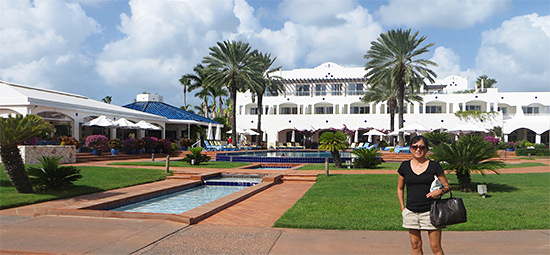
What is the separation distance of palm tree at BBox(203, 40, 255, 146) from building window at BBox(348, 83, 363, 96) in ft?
64.0

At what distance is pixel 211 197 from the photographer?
1231cm

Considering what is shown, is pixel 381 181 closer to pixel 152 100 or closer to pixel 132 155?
pixel 132 155

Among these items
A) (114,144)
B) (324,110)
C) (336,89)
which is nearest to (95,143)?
(114,144)

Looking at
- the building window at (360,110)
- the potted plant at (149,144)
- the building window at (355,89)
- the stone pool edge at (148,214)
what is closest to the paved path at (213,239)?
the stone pool edge at (148,214)

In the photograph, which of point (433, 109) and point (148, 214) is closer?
point (148, 214)

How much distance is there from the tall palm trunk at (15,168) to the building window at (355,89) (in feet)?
152

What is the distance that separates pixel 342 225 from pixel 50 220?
522 cm

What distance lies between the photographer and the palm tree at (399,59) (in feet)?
116

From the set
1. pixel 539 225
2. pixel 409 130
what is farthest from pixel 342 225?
pixel 409 130

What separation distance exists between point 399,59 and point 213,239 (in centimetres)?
3314

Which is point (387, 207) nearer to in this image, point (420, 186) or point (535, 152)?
→ point (420, 186)

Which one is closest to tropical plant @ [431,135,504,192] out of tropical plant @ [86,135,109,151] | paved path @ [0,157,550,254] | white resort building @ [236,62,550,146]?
paved path @ [0,157,550,254]

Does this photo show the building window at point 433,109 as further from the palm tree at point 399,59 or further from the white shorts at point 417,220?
the white shorts at point 417,220

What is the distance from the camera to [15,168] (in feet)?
32.6
